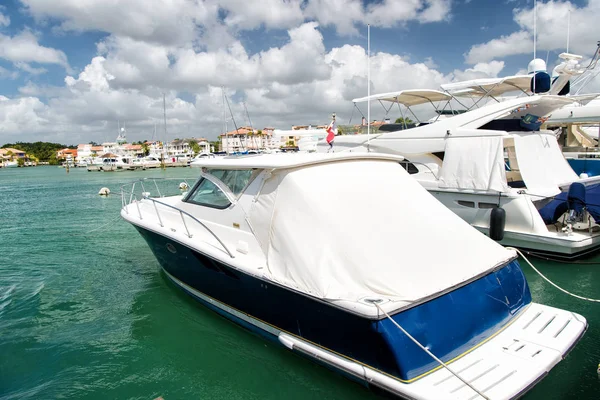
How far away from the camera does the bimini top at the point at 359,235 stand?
402 cm

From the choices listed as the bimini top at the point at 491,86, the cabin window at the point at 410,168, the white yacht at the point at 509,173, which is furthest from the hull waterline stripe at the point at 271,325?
the bimini top at the point at 491,86

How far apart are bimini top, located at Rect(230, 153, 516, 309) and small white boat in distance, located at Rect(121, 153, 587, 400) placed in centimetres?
1

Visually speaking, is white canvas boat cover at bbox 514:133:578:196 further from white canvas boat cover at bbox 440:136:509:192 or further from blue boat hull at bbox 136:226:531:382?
blue boat hull at bbox 136:226:531:382

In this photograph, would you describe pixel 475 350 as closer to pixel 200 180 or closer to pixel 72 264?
pixel 200 180

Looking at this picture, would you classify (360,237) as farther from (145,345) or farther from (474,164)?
(474,164)

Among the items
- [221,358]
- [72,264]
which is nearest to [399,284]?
[221,358]

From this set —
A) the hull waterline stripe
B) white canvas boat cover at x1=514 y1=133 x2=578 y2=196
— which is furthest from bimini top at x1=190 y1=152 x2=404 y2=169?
white canvas boat cover at x1=514 y1=133 x2=578 y2=196

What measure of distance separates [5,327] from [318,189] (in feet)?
17.6

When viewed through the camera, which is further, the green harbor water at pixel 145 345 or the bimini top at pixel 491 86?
the bimini top at pixel 491 86

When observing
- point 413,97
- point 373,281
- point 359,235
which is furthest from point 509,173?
point 373,281

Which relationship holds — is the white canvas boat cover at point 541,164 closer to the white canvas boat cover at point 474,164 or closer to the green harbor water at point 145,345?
the white canvas boat cover at point 474,164

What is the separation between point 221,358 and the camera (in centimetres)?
515

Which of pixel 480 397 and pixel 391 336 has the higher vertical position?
pixel 391 336

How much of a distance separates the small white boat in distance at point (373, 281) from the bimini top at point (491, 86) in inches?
362
